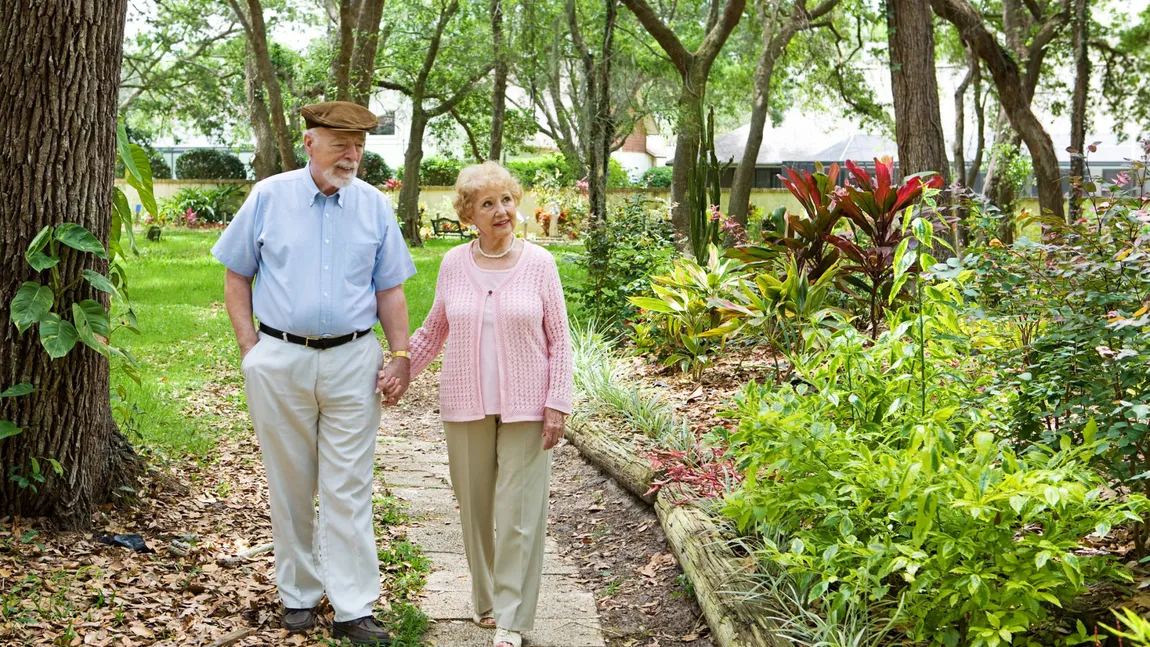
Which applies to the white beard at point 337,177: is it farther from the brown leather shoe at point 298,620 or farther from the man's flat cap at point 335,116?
the brown leather shoe at point 298,620

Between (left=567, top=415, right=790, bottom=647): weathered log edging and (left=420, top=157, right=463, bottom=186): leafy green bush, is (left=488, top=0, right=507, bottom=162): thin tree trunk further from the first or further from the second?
(left=567, top=415, right=790, bottom=647): weathered log edging

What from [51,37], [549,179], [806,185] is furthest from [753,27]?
[51,37]

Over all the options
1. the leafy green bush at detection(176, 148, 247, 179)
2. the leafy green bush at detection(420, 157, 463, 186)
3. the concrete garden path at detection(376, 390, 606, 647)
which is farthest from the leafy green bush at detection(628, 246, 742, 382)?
the leafy green bush at detection(176, 148, 247, 179)

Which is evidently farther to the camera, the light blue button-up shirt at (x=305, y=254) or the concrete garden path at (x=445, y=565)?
the concrete garden path at (x=445, y=565)

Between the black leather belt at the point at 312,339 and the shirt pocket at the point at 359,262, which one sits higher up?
the shirt pocket at the point at 359,262

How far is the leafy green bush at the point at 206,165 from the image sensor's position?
33.5m

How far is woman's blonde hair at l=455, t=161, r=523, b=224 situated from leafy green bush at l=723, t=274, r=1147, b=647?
114cm

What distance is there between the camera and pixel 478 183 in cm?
394

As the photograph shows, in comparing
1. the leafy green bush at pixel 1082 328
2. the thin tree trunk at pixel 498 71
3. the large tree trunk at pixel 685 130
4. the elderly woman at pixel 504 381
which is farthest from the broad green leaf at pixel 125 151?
the thin tree trunk at pixel 498 71

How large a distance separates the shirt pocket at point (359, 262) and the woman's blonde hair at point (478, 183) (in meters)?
0.34

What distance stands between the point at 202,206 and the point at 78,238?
84.8 feet

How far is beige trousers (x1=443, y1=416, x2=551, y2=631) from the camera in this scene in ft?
13.1

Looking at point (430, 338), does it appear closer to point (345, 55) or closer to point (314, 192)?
point (314, 192)

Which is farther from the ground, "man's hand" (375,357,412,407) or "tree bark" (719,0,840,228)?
"tree bark" (719,0,840,228)
